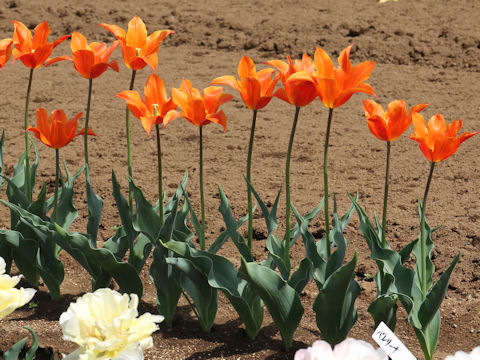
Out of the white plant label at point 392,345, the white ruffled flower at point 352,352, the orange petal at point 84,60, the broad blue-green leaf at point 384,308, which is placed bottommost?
the broad blue-green leaf at point 384,308

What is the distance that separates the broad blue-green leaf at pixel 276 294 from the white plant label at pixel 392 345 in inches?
17.9

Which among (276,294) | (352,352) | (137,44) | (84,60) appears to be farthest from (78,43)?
(352,352)

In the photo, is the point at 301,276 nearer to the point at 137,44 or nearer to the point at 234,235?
the point at 234,235

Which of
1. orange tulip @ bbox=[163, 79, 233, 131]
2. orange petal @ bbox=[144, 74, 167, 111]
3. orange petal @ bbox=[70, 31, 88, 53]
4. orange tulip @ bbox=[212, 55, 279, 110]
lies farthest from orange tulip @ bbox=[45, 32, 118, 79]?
orange tulip @ bbox=[212, 55, 279, 110]

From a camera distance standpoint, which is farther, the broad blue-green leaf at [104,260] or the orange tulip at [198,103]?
the broad blue-green leaf at [104,260]

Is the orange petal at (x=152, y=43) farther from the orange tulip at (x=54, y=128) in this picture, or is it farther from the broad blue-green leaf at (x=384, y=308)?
the broad blue-green leaf at (x=384, y=308)

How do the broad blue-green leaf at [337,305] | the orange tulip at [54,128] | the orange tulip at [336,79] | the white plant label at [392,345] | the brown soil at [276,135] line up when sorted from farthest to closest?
1. the brown soil at [276,135]
2. the orange tulip at [54,128]
3. the broad blue-green leaf at [337,305]
4. the orange tulip at [336,79]
5. the white plant label at [392,345]

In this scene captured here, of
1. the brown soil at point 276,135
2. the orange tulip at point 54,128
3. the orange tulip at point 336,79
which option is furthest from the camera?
the brown soil at point 276,135

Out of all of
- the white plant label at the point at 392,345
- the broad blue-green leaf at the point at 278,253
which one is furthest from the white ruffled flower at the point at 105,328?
the broad blue-green leaf at the point at 278,253

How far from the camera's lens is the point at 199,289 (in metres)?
2.53

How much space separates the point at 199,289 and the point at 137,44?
32.2 inches

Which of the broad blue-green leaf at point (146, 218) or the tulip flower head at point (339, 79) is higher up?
the tulip flower head at point (339, 79)

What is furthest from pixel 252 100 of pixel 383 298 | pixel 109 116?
pixel 109 116

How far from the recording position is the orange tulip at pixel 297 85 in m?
2.21
